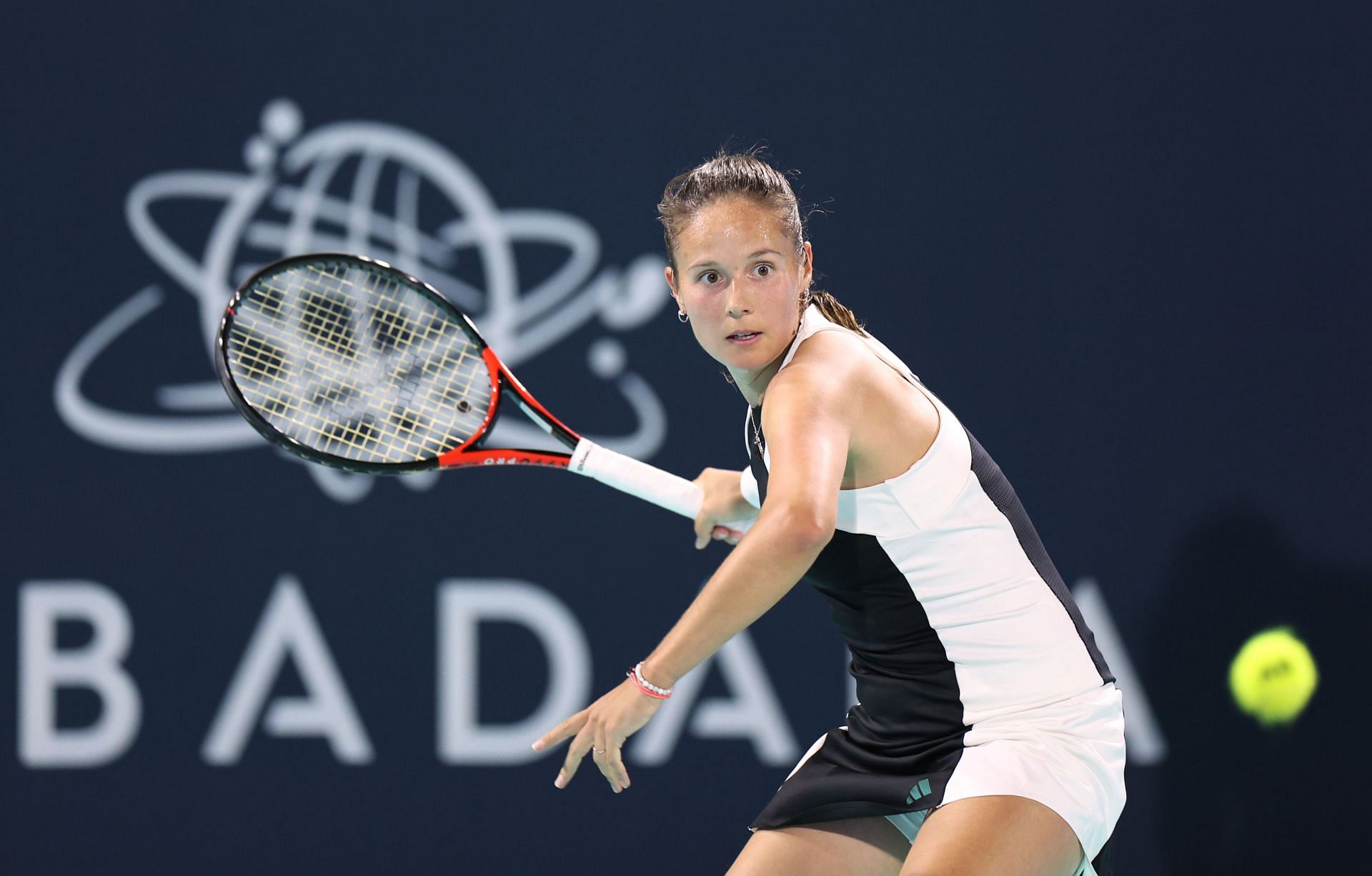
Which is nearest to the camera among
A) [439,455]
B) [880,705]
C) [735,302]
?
[735,302]

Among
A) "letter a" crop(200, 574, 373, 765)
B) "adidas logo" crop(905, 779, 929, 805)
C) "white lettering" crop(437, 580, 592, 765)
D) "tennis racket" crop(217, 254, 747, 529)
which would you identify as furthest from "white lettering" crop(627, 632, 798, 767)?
"adidas logo" crop(905, 779, 929, 805)

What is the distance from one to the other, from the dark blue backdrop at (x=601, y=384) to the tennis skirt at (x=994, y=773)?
4.43 feet

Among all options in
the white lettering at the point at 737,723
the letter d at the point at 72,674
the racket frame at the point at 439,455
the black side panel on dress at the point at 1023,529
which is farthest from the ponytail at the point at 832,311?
the letter d at the point at 72,674

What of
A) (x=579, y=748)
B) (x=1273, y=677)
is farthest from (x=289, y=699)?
(x=1273, y=677)

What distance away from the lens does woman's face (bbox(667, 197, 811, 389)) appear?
6.48 ft

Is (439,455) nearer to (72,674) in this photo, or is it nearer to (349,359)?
(349,359)

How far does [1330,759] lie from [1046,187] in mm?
1707

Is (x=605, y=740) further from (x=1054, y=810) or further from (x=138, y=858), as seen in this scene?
(x=138, y=858)

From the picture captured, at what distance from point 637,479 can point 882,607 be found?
1.72ft

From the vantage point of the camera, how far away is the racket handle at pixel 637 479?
7.63 feet

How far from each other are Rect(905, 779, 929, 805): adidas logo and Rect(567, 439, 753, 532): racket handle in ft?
2.01

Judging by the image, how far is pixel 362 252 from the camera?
139 inches

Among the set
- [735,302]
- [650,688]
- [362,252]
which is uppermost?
[362,252]

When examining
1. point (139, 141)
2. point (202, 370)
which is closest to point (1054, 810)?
point (202, 370)
